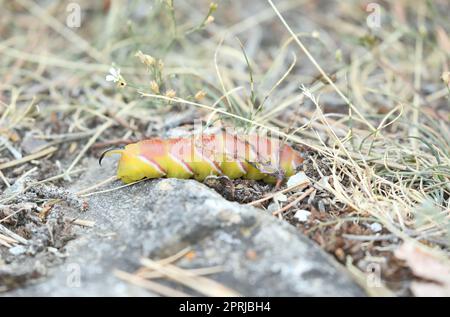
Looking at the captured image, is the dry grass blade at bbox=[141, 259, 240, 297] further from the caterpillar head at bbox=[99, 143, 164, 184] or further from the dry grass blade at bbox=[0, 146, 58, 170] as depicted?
the dry grass blade at bbox=[0, 146, 58, 170]

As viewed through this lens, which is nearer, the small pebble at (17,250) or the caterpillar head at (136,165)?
the small pebble at (17,250)

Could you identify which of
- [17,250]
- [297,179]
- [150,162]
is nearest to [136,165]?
[150,162]

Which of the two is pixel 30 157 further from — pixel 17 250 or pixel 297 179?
pixel 297 179

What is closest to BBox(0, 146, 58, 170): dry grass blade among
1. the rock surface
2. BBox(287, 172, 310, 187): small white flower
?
the rock surface

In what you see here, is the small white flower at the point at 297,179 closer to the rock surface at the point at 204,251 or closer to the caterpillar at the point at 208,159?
the caterpillar at the point at 208,159

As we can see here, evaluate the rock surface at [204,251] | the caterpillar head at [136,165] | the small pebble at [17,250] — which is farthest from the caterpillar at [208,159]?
the small pebble at [17,250]

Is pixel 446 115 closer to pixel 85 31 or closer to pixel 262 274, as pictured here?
pixel 262 274
